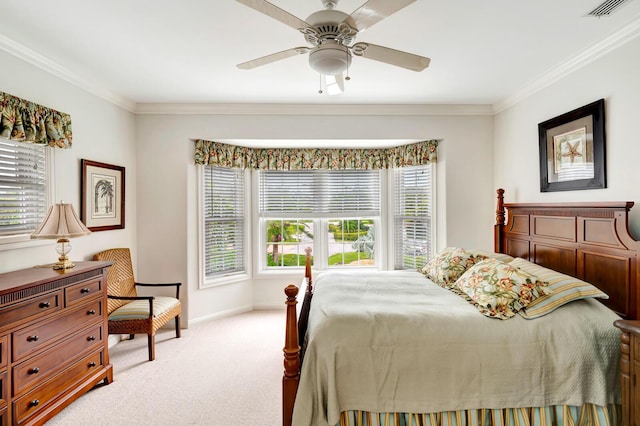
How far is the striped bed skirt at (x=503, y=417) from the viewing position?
1757mm

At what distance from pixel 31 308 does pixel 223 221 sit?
7.71ft

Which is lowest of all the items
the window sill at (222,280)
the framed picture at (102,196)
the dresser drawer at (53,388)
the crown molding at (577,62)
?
the dresser drawer at (53,388)

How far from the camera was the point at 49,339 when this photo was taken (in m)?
2.08

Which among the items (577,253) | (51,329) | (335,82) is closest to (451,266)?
(577,253)

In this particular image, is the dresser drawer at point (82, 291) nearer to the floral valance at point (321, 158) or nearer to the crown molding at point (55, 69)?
the crown molding at point (55, 69)

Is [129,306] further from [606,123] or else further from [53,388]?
[606,123]

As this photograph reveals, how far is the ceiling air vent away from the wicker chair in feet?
13.2

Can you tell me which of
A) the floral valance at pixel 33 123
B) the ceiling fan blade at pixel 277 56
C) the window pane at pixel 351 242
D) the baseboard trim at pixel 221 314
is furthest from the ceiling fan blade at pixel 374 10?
the baseboard trim at pixel 221 314

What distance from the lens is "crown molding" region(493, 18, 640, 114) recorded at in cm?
219

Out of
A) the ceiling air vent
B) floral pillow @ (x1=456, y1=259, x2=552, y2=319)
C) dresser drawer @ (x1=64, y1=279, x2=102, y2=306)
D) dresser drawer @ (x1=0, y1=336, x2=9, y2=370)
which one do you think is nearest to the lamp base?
dresser drawer @ (x1=64, y1=279, x2=102, y2=306)

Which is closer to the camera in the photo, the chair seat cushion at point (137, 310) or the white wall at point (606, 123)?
the white wall at point (606, 123)

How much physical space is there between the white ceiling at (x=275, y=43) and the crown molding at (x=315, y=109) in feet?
1.07

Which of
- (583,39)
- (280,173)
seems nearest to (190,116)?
(280,173)

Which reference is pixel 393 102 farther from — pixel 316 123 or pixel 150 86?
pixel 150 86
